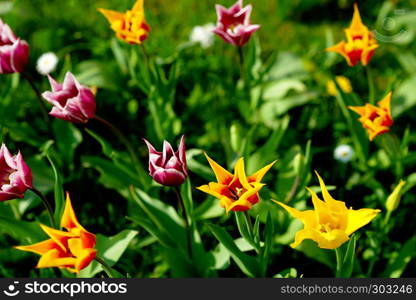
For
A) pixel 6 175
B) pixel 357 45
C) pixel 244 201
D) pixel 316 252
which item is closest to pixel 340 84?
pixel 357 45

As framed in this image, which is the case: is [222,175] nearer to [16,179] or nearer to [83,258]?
[83,258]

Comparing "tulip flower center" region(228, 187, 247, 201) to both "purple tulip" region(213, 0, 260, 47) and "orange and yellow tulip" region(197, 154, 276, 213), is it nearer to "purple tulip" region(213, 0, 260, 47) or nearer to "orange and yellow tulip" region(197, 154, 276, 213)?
"orange and yellow tulip" region(197, 154, 276, 213)

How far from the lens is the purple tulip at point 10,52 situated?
1838mm

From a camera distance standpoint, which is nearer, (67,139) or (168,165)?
(168,165)

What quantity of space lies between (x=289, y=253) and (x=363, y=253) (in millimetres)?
299

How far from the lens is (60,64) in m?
2.88

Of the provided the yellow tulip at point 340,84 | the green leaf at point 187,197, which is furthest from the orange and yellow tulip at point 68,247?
the yellow tulip at point 340,84

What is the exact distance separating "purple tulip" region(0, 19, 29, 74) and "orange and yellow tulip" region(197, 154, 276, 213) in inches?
37.2

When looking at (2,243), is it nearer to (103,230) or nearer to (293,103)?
(103,230)

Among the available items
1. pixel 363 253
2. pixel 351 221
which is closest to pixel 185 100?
pixel 363 253

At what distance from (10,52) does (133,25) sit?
0.46 m

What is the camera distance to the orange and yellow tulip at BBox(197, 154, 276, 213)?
130cm

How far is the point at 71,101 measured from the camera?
5.45 feet

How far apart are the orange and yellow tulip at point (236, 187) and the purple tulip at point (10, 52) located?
3.10 feet
